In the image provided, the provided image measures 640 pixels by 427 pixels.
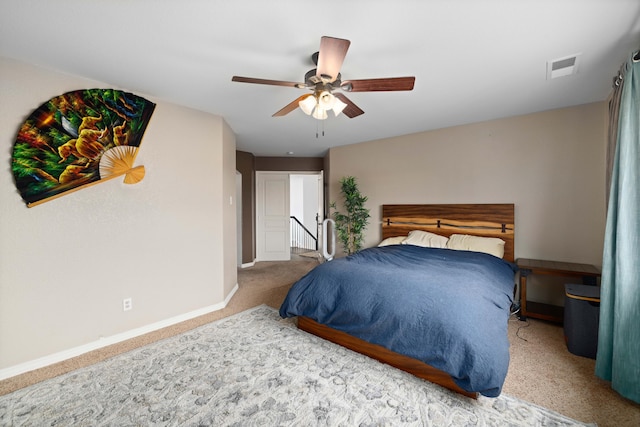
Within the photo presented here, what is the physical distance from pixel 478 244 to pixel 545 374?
1616 mm

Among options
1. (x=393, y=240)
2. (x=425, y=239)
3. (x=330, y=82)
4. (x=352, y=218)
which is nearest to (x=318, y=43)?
(x=330, y=82)

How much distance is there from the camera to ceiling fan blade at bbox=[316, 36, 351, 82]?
144cm

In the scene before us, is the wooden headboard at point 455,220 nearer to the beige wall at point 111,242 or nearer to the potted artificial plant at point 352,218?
the potted artificial plant at point 352,218

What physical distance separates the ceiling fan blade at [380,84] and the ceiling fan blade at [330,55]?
129mm

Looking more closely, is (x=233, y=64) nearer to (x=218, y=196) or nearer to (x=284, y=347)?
(x=218, y=196)

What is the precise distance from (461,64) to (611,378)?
8.28 ft

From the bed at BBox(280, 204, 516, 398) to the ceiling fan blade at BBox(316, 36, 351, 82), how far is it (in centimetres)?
164

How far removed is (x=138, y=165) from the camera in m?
2.58

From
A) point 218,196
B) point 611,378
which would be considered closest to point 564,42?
point 611,378

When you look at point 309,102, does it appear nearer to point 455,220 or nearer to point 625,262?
point 625,262

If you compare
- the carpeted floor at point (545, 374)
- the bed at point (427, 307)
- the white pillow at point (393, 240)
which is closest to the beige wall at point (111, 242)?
the carpeted floor at point (545, 374)

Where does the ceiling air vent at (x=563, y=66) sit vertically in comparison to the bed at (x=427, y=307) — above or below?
above

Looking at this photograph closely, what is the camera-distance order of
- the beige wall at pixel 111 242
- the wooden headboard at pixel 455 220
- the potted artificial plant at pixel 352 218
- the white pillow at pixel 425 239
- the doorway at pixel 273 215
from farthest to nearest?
the doorway at pixel 273 215
the potted artificial plant at pixel 352 218
the white pillow at pixel 425 239
the wooden headboard at pixel 455 220
the beige wall at pixel 111 242

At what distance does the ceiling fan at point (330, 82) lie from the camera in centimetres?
153
